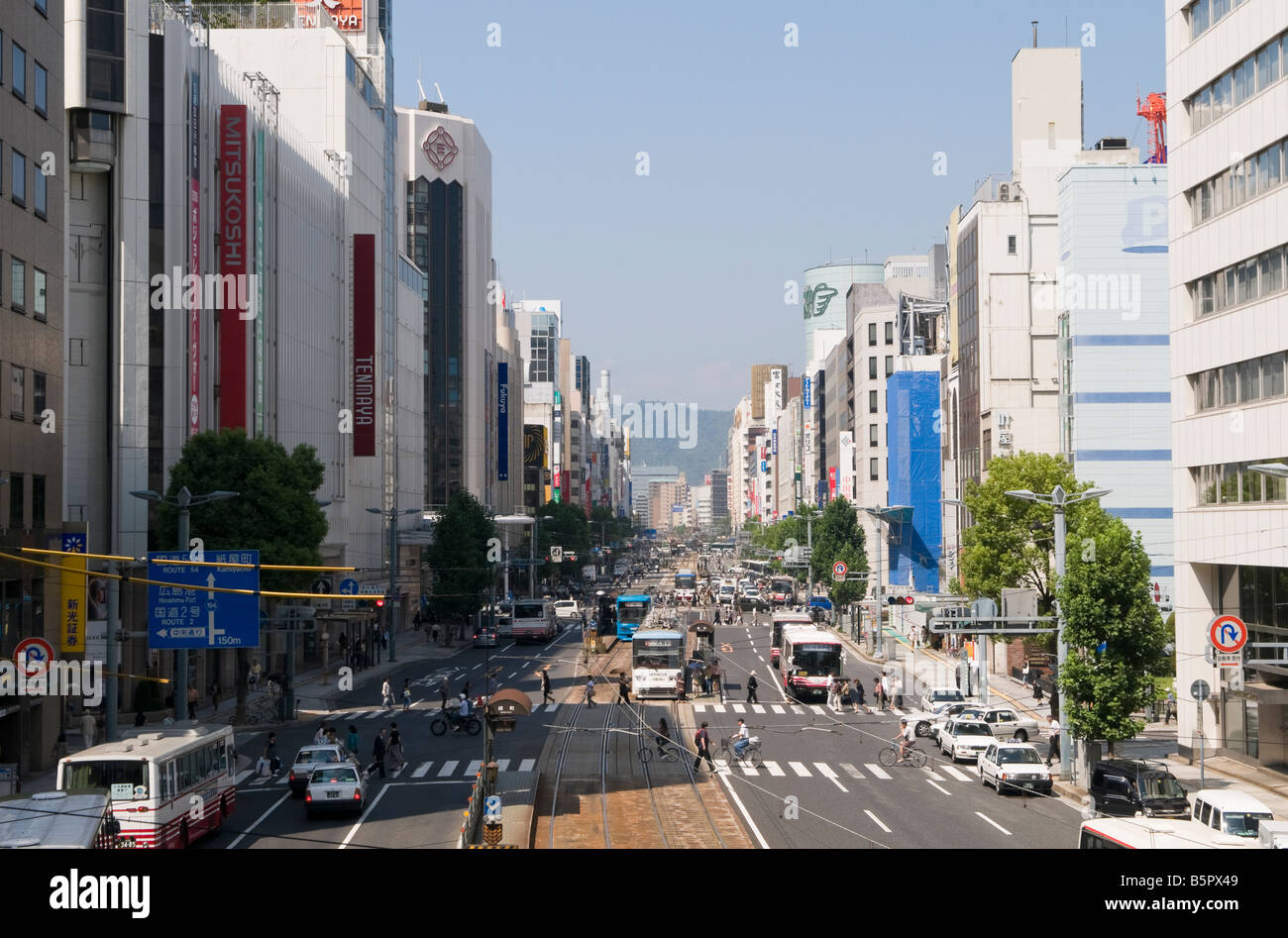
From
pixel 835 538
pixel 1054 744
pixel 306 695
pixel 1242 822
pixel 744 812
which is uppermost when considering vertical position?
pixel 835 538

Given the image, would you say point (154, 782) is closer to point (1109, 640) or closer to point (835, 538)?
point (1109, 640)

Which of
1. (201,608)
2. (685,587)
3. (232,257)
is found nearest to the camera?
(201,608)

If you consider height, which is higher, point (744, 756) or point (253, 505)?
point (253, 505)

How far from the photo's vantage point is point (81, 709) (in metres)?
49.5

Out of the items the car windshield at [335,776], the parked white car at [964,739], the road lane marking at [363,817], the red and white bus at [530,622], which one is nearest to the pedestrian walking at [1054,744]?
the parked white car at [964,739]

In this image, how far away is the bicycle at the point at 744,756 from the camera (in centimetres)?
4128

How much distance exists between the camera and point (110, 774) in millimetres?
26188

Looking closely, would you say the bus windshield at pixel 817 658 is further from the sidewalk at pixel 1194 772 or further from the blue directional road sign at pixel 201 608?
Result: the blue directional road sign at pixel 201 608

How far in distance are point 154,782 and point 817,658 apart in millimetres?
38963

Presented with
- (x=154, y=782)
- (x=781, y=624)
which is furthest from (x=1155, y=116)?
(x=154, y=782)

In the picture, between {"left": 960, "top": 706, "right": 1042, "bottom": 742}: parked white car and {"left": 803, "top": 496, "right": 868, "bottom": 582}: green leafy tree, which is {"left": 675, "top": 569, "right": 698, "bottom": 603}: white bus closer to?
{"left": 803, "top": 496, "right": 868, "bottom": 582}: green leafy tree

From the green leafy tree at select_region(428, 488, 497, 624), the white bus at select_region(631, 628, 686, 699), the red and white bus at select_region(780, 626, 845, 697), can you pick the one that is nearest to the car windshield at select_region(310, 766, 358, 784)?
the white bus at select_region(631, 628, 686, 699)

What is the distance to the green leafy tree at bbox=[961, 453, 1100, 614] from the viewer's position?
1996 inches

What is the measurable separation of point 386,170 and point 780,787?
86961 millimetres
